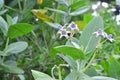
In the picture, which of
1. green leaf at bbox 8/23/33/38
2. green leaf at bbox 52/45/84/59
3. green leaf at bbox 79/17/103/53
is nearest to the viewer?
green leaf at bbox 52/45/84/59

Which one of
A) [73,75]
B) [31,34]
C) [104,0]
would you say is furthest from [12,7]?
[104,0]

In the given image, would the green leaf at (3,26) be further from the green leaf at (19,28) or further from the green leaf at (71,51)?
the green leaf at (71,51)

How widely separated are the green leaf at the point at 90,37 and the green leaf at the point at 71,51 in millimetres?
62

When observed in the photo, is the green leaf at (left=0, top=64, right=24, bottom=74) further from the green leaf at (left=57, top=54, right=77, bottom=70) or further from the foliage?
the green leaf at (left=57, top=54, right=77, bottom=70)

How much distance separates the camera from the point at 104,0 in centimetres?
315

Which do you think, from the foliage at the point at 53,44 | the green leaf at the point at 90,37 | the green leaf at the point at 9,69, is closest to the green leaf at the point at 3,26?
the foliage at the point at 53,44

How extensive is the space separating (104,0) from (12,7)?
182 cm

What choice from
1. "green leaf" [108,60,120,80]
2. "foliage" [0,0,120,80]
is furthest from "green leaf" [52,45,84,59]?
"green leaf" [108,60,120,80]

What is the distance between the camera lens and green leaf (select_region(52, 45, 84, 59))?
0.85 metres

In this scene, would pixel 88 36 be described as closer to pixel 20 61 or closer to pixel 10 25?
pixel 10 25

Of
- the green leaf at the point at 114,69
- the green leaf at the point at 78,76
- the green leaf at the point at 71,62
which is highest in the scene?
the green leaf at the point at 71,62

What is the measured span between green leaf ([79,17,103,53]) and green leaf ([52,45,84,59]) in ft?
0.20

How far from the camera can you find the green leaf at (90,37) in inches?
38.1

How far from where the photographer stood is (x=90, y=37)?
3.28ft
